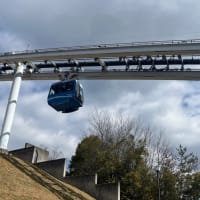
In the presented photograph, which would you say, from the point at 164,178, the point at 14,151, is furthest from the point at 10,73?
the point at 164,178

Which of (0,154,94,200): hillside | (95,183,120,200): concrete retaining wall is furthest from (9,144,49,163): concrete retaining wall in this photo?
(95,183,120,200): concrete retaining wall

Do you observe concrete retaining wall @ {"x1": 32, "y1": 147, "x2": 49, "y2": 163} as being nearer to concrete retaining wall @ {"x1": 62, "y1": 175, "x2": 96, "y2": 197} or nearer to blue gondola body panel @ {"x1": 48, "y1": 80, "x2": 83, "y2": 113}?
concrete retaining wall @ {"x1": 62, "y1": 175, "x2": 96, "y2": 197}

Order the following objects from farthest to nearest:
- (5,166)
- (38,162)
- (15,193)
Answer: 1. (38,162)
2. (5,166)
3. (15,193)

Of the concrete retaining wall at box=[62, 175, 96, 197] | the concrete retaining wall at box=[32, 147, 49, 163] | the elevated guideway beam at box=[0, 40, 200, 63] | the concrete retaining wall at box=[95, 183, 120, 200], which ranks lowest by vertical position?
the concrete retaining wall at box=[95, 183, 120, 200]

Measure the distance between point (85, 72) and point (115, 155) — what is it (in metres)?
10.9

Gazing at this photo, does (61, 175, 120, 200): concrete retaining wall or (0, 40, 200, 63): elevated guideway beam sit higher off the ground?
(0, 40, 200, 63): elevated guideway beam

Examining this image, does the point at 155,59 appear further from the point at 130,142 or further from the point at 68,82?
the point at 130,142

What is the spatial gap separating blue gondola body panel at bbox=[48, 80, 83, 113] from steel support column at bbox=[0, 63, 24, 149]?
4734 mm

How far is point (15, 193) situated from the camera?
39.7 ft

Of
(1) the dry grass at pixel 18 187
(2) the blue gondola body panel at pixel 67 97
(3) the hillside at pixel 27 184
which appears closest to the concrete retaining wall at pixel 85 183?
(3) the hillside at pixel 27 184

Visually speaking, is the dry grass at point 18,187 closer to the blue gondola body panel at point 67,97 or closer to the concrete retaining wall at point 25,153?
the concrete retaining wall at point 25,153

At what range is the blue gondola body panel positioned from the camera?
1534 centimetres

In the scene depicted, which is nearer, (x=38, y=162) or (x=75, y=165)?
(x=38, y=162)

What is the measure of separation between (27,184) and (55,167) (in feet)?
14.9
